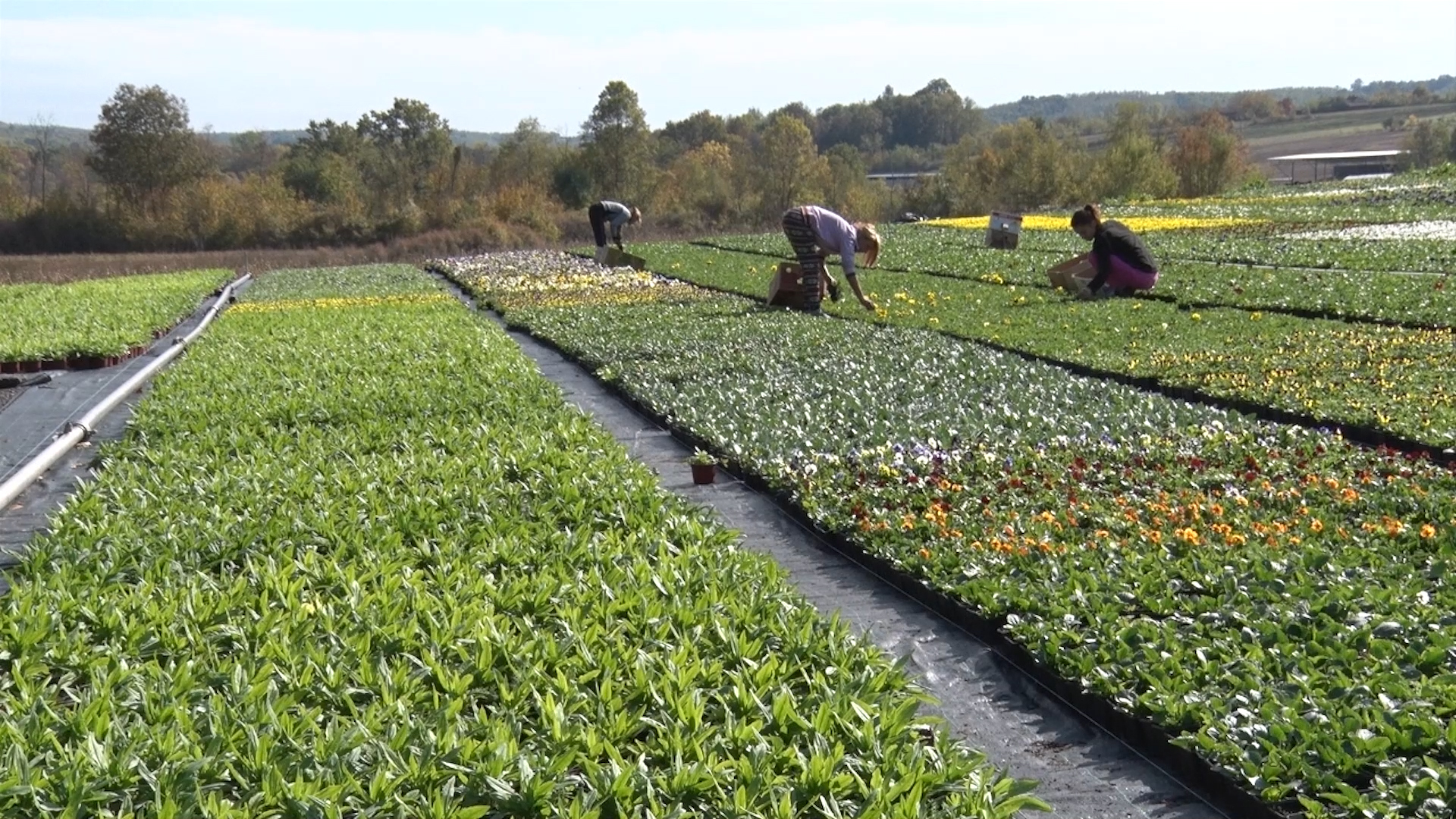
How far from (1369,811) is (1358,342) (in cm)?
980

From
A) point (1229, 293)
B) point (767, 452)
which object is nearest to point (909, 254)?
point (1229, 293)

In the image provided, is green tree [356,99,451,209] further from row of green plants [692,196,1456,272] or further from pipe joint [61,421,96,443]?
pipe joint [61,421,96,443]

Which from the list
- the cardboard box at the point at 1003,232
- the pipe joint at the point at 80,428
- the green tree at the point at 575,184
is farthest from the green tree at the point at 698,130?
the pipe joint at the point at 80,428

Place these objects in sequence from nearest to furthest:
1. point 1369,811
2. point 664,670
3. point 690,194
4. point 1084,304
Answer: point 1369,811 < point 664,670 < point 1084,304 < point 690,194

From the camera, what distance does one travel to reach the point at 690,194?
68.5 m

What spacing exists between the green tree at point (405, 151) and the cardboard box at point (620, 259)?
38.2 metres

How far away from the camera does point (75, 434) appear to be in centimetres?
1084

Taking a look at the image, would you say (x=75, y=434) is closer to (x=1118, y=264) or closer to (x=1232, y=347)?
(x=1232, y=347)

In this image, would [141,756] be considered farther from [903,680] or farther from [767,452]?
[767,452]

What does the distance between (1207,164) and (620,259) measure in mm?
44057

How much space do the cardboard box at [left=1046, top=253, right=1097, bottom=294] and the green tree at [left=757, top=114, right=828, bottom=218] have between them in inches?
1903

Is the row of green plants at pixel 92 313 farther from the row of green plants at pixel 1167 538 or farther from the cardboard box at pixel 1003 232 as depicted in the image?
the cardboard box at pixel 1003 232

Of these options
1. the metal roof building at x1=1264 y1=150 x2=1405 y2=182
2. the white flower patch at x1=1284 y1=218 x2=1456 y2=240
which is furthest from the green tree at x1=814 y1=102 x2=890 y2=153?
the white flower patch at x1=1284 y1=218 x2=1456 y2=240

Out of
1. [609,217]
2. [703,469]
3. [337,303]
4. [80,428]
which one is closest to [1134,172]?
[609,217]
